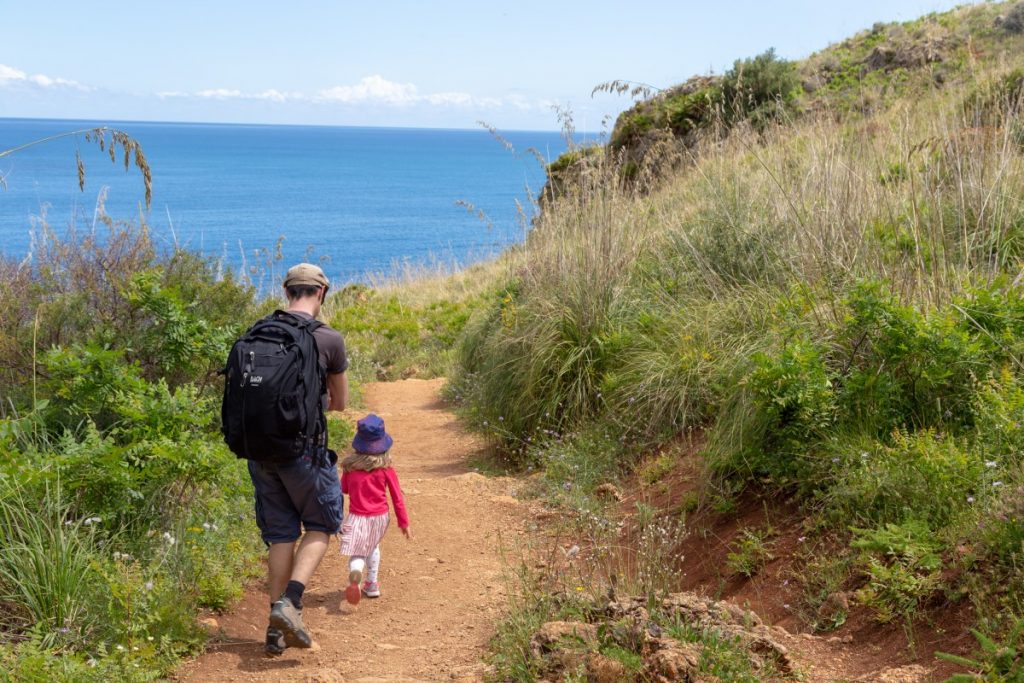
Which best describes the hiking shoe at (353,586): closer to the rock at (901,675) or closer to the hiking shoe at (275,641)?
the hiking shoe at (275,641)

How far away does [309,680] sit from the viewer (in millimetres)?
4266

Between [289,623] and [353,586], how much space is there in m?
0.85

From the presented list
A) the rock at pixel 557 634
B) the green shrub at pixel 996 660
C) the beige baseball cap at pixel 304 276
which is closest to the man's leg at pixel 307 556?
the beige baseball cap at pixel 304 276

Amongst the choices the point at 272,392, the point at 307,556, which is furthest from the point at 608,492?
the point at 272,392

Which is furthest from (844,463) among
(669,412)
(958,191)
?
(958,191)

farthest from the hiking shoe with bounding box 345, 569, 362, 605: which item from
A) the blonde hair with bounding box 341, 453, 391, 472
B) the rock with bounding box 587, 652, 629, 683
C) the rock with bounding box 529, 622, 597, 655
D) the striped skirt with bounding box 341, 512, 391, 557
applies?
the rock with bounding box 587, 652, 629, 683

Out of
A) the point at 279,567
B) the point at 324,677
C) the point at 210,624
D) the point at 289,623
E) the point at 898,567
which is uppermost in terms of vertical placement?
the point at 898,567

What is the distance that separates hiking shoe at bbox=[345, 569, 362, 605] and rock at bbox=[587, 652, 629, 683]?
198 centimetres

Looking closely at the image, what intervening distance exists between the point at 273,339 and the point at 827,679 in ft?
9.09

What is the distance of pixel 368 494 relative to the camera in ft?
18.2

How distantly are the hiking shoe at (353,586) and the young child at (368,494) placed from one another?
3.0 inches

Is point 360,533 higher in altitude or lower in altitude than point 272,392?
lower

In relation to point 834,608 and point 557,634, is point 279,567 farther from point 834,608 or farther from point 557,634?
point 834,608

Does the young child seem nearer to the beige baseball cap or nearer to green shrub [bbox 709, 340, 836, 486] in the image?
the beige baseball cap
